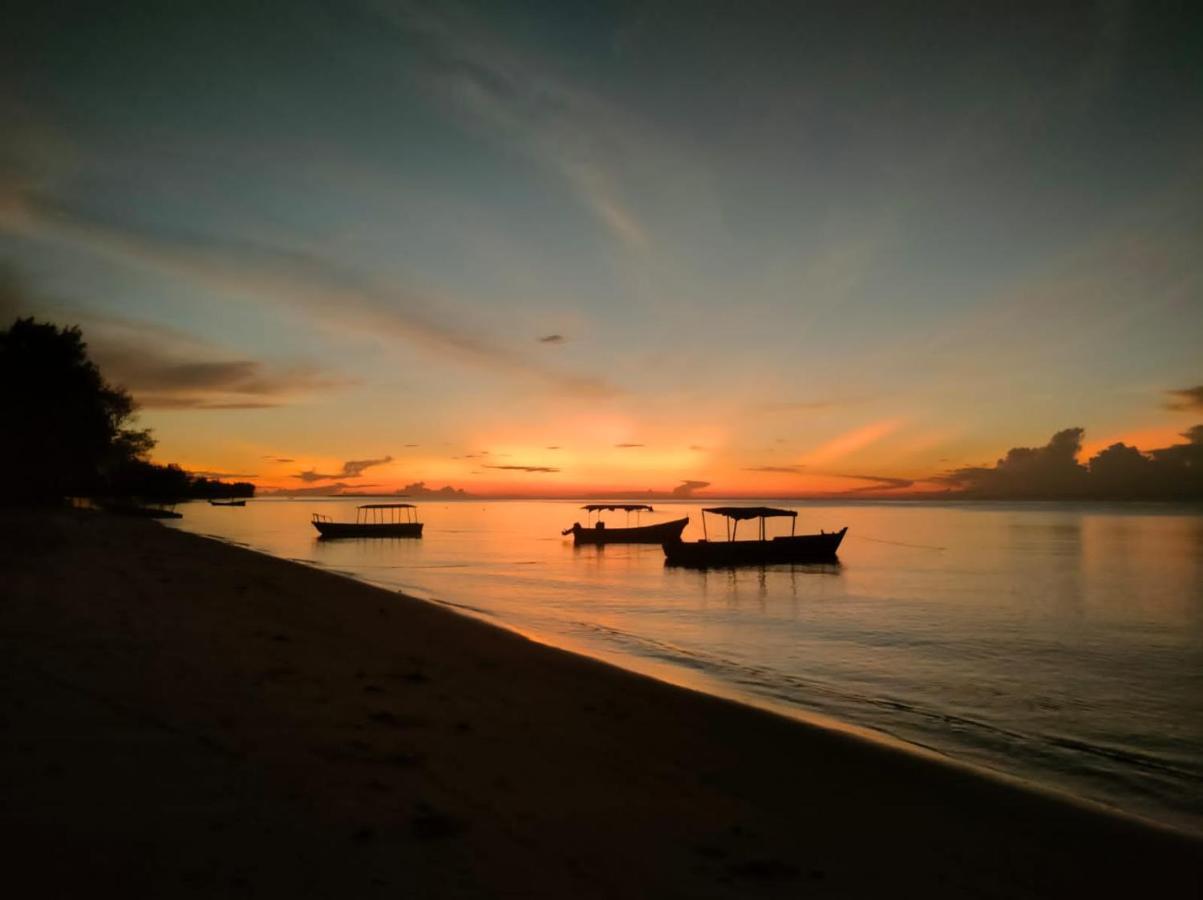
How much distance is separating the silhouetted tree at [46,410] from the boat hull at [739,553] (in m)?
50.1

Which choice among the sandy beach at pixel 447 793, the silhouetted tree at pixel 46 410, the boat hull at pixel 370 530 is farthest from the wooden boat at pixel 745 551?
the silhouetted tree at pixel 46 410

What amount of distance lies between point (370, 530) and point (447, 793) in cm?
8385

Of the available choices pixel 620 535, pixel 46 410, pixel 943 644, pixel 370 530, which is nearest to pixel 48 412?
pixel 46 410

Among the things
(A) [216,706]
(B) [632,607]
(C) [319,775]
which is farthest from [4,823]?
(B) [632,607]

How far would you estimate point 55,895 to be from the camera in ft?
12.2

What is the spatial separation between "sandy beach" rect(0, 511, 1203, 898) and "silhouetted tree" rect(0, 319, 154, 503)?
182 feet

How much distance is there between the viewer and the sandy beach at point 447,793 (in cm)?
449

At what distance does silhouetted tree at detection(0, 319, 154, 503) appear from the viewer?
54.5m

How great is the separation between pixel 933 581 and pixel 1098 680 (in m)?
27.0

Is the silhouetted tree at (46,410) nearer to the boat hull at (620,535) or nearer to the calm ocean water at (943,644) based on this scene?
the calm ocean water at (943,644)

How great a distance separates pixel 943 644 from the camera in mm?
22500

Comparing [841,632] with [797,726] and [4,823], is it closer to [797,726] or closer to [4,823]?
[797,726]

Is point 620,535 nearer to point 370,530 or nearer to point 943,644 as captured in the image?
point 370,530

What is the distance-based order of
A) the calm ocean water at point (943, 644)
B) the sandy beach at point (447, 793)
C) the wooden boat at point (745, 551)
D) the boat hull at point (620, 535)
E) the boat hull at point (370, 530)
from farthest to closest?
1. the boat hull at point (370, 530)
2. the boat hull at point (620, 535)
3. the wooden boat at point (745, 551)
4. the calm ocean water at point (943, 644)
5. the sandy beach at point (447, 793)
